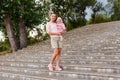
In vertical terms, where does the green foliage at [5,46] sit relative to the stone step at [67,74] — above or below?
above

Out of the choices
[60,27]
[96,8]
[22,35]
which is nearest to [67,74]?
[60,27]

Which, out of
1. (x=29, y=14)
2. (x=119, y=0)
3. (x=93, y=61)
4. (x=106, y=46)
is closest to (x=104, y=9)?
(x=119, y=0)

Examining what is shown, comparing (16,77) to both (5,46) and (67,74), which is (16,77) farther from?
(5,46)

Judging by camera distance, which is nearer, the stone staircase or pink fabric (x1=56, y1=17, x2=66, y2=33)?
the stone staircase

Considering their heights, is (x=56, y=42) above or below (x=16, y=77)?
above

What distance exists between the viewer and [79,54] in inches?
396

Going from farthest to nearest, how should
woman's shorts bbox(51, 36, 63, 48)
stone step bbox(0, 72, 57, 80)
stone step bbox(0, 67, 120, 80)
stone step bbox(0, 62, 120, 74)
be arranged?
1. stone step bbox(0, 72, 57, 80)
2. woman's shorts bbox(51, 36, 63, 48)
3. stone step bbox(0, 62, 120, 74)
4. stone step bbox(0, 67, 120, 80)

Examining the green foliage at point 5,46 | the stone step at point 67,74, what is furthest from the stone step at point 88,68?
the green foliage at point 5,46

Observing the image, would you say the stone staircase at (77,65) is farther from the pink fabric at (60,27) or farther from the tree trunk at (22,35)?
the tree trunk at (22,35)

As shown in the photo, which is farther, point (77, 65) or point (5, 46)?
point (5, 46)

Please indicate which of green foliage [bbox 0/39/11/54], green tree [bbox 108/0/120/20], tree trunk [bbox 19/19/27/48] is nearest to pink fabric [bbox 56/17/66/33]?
tree trunk [bbox 19/19/27/48]

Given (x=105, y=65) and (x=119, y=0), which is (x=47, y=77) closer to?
(x=105, y=65)

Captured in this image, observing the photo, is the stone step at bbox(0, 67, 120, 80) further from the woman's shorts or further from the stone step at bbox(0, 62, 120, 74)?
the woman's shorts

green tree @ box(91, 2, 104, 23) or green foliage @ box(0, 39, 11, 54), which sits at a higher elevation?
green tree @ box(91, 2, 104, 23)
